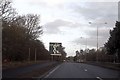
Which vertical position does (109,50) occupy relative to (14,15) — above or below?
below

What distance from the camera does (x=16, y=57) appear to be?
85.7 meters

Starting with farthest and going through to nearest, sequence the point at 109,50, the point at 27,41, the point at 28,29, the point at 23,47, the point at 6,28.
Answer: the point at 28,29, the point at 27,41, the point at 23,47, the point at 109,50, the point at 6,28

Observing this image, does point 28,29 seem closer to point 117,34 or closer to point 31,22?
point 31,22

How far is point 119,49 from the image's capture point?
226 ft

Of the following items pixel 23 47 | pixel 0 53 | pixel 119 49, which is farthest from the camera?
pixel 23 47

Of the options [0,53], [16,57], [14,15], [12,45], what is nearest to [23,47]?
[16,57]

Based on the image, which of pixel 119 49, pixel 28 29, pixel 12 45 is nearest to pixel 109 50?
pixel 119 49

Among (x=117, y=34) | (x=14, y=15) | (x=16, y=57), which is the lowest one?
(x=16, y=57)

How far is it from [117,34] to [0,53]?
984 inches

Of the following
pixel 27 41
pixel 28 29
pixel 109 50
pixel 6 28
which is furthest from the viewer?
pixel 28 29

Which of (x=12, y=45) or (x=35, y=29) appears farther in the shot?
(x=35, y=29)

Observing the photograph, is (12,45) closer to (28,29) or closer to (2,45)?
(2,45)

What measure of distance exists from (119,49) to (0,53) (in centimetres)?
2610

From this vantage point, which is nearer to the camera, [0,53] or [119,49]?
[0,53]
